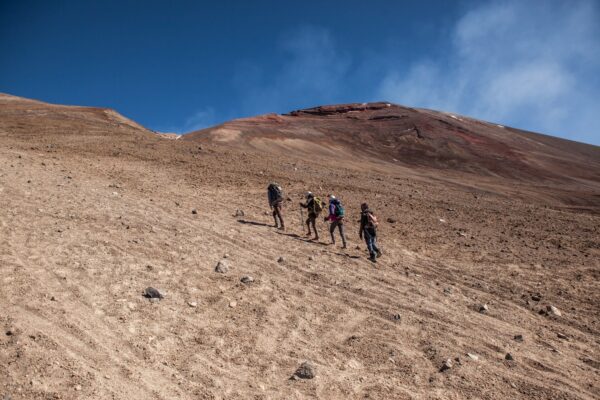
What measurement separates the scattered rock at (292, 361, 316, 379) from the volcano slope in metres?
0.11

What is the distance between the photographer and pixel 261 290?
871 cm

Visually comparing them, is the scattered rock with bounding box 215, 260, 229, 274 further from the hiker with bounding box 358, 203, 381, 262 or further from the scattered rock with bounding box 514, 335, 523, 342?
the scattered rock with bounding box 514, 335, 523, 342

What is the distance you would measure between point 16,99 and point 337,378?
154ft

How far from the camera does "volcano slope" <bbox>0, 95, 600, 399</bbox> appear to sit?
570cm

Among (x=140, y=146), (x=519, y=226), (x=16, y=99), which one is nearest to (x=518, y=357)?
(x=519, y=226)

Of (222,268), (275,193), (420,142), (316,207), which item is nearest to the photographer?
(222,268)

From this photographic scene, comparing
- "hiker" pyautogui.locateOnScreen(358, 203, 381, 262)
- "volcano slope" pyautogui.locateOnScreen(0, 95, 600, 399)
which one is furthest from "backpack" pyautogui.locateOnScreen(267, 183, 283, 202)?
"hiker" pyautogui.locateOnScreen(358, 203, 381, 262)

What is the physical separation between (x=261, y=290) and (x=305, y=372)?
2987 mm

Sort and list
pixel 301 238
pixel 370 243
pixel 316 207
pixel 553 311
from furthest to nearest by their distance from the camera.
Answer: pixel 316 207 → pixel 301 238 → pixel 370 243 → pixel 553 311

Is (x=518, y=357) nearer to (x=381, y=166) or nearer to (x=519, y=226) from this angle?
(x=519, y=226)

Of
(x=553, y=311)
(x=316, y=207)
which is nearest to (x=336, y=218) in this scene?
(x=316, y=207)

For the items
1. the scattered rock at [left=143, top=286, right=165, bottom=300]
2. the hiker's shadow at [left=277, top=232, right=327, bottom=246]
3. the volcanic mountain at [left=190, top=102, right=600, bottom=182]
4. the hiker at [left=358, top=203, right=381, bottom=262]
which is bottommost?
the scattered rock at [left=143, top=286, right=165, bottom=300]

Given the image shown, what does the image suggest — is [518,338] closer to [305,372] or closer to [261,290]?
[305,372]

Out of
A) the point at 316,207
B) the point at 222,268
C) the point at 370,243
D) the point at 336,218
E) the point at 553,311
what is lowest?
the point at 553,311
